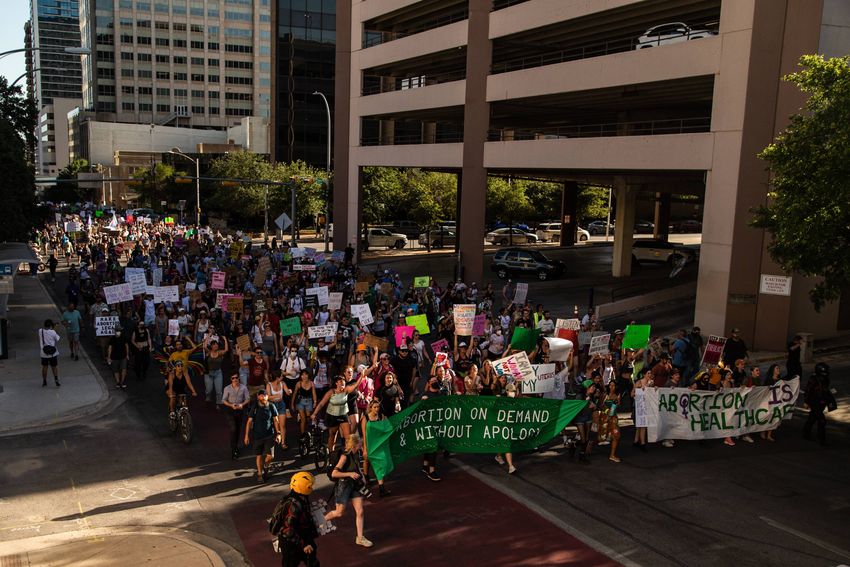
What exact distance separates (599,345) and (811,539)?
6700mm

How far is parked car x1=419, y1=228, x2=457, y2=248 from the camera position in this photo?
5725 cm

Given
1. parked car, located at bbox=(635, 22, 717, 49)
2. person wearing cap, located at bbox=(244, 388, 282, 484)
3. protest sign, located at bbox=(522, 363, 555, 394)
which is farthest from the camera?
parked car, located at bbox=(635, 22, 717, 49)

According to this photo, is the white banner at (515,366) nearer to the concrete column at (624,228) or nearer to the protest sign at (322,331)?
the protest sign at (322,331)

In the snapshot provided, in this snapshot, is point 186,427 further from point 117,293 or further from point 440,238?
point 440,238

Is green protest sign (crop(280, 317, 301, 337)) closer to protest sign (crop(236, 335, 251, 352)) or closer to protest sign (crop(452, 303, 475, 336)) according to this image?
protest sign (crop(236, 335, 251, 352))

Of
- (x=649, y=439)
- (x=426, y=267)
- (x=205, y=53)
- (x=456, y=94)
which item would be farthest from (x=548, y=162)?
(x=205, y=53)

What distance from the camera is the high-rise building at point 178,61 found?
13500cm

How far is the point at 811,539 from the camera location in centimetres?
1006

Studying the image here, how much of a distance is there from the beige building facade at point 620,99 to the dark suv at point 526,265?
A: 12.3 feet

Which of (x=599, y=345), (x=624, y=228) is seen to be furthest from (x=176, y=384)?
(x=624, y=228)

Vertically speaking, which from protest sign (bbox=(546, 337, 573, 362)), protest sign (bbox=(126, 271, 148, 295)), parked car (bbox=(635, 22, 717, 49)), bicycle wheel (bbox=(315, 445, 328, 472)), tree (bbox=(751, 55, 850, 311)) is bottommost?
bicycle wheel (bbox=(315, 445, 328, 472))

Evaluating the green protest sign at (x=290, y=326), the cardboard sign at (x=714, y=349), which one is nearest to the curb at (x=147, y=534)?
the green protest sign at (x=290, y=326)

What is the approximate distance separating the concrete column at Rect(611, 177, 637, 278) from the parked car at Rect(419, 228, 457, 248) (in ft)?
59.9

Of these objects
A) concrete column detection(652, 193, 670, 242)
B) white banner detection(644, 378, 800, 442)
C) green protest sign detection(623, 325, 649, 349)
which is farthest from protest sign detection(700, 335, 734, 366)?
concrete column detection(652, 193, 670, 242)
